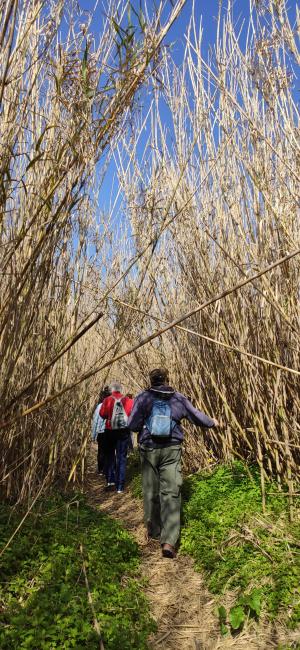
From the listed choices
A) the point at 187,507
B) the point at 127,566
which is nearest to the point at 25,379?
the point at 127,566

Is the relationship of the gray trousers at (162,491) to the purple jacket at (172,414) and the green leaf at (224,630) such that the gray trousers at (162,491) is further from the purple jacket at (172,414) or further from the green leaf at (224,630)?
the green leaf at (224,630)

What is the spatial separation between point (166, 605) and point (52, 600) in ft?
2.54

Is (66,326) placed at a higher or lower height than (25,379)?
higher

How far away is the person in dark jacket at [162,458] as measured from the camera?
330 centimetres

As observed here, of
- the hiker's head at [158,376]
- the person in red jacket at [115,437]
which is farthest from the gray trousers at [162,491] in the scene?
the person in red jacket at [115,437]

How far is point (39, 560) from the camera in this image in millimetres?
→ 2510

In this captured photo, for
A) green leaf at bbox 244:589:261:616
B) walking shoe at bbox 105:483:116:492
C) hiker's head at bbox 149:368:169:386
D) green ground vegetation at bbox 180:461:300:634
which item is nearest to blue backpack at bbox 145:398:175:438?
hiker's head at bbox 149:368:169:386

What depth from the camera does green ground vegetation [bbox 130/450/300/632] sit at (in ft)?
7.37

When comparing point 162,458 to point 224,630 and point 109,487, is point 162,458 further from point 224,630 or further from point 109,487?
point 109,487

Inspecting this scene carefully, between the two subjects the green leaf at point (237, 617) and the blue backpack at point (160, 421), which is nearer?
the green leaf at point (237, 617)

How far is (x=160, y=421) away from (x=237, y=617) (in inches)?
53.8

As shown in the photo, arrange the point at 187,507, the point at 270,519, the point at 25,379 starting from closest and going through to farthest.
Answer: the point at 25,379 < the point at 270,519 < the point at 187,507

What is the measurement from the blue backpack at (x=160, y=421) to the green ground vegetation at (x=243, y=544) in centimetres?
65

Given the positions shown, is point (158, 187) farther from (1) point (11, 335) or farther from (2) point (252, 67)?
(1) point (11, 335)
